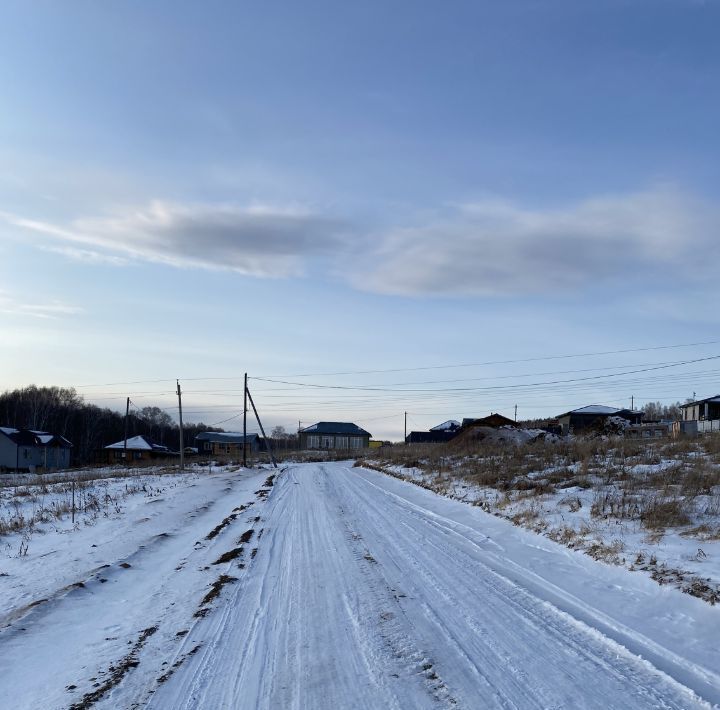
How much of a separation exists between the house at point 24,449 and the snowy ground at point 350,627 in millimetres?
67672

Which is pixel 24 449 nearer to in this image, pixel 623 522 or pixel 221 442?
pixel 221 442

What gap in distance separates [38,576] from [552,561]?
805 centimetres

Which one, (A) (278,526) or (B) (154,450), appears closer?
(A) (278,526)

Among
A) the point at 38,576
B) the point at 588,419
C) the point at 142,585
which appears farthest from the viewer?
the point at 588,419

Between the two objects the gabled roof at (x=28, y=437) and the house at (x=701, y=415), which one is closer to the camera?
the house at (x=701, y=415)

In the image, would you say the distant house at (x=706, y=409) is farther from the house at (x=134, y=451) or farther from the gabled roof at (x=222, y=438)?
the gabled roof at (x=222, y=438)

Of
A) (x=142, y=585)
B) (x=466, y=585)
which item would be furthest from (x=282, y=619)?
(x=142, y=585)

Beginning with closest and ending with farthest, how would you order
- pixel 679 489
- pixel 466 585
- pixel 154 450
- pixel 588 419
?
pixel 466 585 → pixel 679 489 → pixel 588 419 → pixel 154 450

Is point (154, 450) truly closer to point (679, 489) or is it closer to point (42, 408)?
point (42, 408)

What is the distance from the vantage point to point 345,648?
591 centimetres

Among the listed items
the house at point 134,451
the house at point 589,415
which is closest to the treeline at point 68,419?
the house at point 134,451

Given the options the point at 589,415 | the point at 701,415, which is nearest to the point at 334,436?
the point at 589,415

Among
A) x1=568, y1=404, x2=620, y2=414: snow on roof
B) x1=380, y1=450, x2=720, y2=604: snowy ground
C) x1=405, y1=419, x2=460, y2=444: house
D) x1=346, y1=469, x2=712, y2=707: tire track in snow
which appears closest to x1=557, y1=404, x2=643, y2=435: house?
x1=568, y1=404, x2=620, y2=414: snow on roof

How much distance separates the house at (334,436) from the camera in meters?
133
